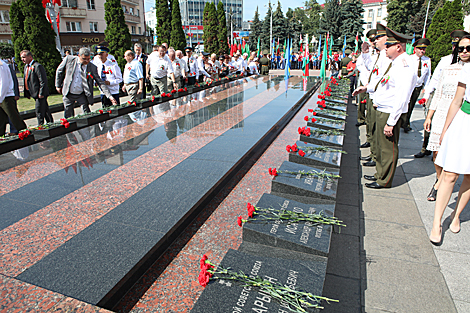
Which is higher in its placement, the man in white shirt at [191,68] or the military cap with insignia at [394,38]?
the military cap with insignia at [394,38]

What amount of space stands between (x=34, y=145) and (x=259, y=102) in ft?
16.6

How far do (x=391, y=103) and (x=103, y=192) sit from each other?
3471 millimetres

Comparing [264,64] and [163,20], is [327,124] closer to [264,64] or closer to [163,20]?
[264,64]

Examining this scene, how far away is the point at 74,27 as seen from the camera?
34438 mm

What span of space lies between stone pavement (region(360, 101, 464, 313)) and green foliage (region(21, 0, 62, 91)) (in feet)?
45.7

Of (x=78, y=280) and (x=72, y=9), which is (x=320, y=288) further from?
A: (x=72, y=9)

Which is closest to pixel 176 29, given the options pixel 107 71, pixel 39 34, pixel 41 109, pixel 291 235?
pixel 39 34

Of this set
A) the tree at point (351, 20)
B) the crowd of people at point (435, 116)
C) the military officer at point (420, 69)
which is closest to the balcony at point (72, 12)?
the tree at point (351, 20)

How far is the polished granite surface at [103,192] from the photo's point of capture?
2041mm

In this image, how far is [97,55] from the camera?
23.7ft

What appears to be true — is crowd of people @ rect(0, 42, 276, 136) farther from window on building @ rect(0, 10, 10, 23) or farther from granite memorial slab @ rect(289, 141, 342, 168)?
window on building @ rect(0, 10, 10, 23)

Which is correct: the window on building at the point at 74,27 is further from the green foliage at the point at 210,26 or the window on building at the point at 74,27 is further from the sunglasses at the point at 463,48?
the sunglasses at the point at 463,48

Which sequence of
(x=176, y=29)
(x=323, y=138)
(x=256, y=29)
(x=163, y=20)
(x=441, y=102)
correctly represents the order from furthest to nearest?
(x=256, y=29), (x=163, y=20), (x=176, y=29), (x=323, y=138), (x=441, y=102)

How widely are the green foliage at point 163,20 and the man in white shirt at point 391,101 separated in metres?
20.0
